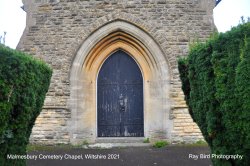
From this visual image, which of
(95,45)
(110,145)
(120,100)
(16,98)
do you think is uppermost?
(95,45)

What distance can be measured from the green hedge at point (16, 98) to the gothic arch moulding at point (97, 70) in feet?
14.8

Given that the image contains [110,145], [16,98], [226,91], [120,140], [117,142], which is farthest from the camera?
[120,140]

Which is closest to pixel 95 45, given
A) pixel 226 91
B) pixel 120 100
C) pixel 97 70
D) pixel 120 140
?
pixel 97 70

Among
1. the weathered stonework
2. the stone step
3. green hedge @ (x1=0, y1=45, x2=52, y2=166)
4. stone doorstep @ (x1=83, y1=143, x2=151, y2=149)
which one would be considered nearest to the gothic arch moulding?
the weathered stonework

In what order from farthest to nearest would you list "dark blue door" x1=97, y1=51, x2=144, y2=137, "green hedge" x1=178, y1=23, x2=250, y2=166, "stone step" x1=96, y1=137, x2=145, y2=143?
1. "dark blue door" x1=97, y1=51, x2=144, y2=137
2. "stone step" x1=96, y1=137, x2=145, y2=143
3. "green hedge" x1=178, y1=23, x2=250, y2=166

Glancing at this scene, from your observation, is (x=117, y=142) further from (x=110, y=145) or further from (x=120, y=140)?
(x=110, y=145)

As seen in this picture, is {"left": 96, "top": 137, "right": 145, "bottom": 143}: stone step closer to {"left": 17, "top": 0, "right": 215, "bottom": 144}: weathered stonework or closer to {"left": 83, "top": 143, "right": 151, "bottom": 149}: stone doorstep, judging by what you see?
{"left": 17, "top": 0, "right": 215, "bottom": 144}: weathered stonework

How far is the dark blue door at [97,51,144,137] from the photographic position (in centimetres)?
A: 1002

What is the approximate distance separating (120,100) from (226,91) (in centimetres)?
645

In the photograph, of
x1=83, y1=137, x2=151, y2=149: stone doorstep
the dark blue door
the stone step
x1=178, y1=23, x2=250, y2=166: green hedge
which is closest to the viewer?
x1=178, y1=23, x2=250, y2=166: green hedge

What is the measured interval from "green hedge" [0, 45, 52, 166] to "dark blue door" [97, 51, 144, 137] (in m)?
5.24

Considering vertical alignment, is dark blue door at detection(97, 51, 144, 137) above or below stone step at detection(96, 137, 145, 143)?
above

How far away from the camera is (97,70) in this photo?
1015cm

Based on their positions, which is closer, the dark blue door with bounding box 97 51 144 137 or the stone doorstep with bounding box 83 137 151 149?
the stone doorstep with bounding box 83 137 151 149
